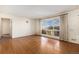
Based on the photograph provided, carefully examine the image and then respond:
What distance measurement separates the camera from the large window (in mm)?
8469

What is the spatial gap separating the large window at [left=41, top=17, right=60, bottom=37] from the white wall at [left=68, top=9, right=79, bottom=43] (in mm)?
1805

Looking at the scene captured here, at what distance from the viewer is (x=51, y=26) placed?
945 cm

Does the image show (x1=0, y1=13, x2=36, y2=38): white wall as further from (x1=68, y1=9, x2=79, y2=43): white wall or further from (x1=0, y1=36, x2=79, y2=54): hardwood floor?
(x1=68, y1=9, x2=79, y2=43): white wall

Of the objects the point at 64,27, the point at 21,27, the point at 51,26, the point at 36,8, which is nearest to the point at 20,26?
the point at 21,27

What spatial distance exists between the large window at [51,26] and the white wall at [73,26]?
1805mm

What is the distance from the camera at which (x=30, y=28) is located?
11055 mm

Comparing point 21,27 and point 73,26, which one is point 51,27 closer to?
point 21,27

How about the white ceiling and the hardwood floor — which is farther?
the white ceiling

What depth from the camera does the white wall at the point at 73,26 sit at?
5938 millimetres

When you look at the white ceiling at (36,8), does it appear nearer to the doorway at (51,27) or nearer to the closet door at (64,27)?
the closet door at (64,27)

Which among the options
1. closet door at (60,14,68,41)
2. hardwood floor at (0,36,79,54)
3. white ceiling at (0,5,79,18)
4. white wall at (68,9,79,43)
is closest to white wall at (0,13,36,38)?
white ceiling at (0,5,79,18)
